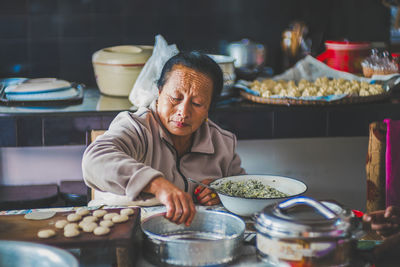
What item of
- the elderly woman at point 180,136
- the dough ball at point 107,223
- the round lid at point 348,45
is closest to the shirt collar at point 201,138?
the elderly woman at point 180,136

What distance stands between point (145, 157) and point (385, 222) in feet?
2.85

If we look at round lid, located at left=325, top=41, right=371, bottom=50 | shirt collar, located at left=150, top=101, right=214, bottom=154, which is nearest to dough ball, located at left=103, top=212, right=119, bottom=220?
shirt collar, located at left=150, top=101, right=214, bottom=154

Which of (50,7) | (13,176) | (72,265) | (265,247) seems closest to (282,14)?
(50,7)

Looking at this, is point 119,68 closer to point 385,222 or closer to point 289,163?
point 289,163

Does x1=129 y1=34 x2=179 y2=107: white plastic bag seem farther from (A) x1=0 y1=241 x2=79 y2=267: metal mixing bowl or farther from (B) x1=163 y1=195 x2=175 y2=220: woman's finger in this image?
(A) x1=0 y1=241 x2=79 y2=267: metal mixing bowl

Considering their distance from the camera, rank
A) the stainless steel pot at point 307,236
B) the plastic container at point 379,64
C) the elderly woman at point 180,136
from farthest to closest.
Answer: the plastic container at point 379,64, the elderly woman at point 180,136, the stainless steel pot at point 307,236

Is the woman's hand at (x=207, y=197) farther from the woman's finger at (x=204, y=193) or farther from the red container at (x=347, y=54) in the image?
the red container at (x=347, y=54)

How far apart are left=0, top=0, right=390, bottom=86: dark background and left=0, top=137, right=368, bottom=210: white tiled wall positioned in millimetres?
580

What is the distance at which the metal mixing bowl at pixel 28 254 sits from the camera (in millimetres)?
977

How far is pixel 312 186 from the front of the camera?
309 centimetres

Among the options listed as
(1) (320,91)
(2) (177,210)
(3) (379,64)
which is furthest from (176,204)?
(3) (379,64)

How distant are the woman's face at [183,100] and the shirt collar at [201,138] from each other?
0.03 meters

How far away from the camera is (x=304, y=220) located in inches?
45.4

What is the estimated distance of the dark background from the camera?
10.7 ft
